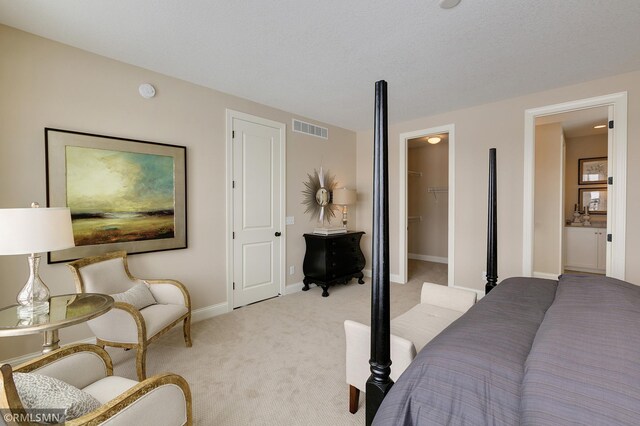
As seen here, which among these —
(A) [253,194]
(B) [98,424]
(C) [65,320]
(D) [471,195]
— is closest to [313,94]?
(A) [253,194]

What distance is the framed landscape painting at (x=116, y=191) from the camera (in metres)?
2.39

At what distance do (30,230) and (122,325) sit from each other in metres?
0.90

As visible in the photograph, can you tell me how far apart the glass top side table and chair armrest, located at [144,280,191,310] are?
64cm

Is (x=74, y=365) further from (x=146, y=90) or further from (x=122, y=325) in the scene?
(x=146, y=90)

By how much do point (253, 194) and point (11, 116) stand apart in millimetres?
2187

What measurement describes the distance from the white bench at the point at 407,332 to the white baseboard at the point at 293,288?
217 centimetres

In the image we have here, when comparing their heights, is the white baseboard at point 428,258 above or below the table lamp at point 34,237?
below

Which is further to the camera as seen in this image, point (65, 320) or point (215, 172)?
point (215, 172)

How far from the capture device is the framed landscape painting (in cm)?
239

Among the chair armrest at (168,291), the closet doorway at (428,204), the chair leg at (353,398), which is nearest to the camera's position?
the chair leg at (353,398)

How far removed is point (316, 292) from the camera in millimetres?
4250

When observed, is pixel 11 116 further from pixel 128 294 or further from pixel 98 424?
pixel 98 424

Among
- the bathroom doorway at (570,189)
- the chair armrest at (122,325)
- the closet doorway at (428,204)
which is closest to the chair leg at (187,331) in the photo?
the chair armrest at (122,325)

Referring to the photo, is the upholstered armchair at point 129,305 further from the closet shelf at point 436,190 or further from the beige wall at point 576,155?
the beige wall at point 576,155
